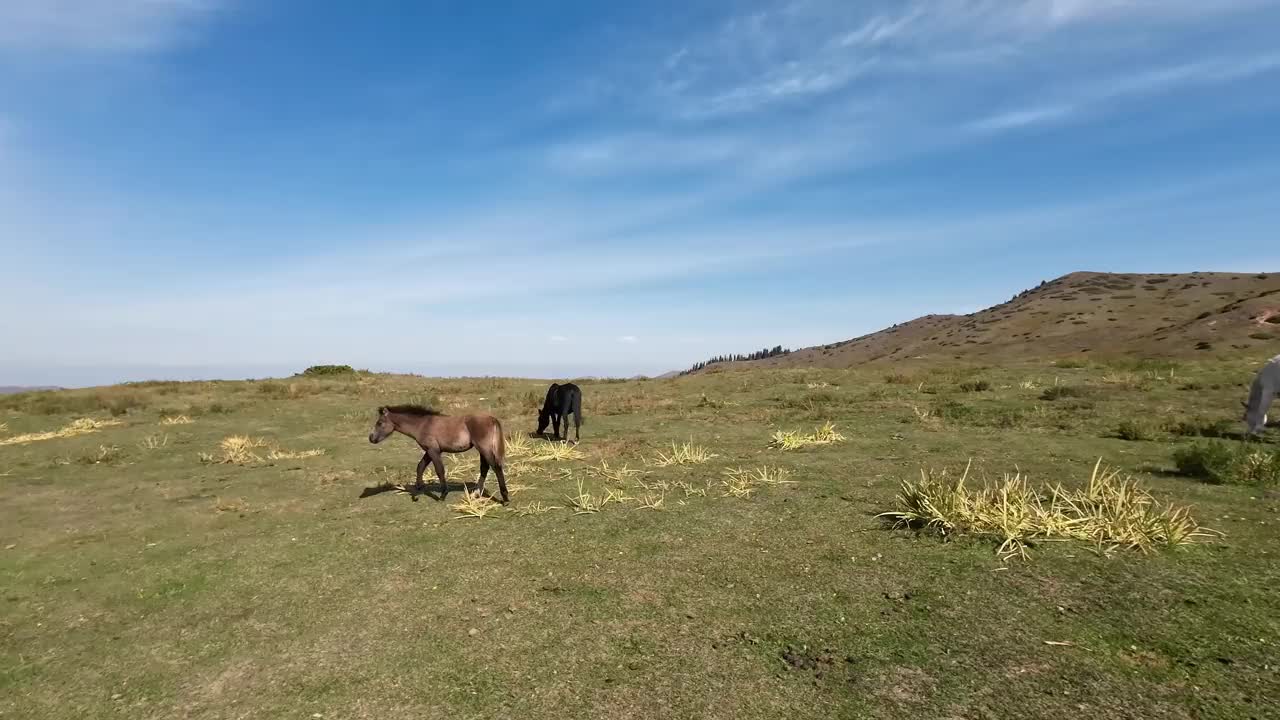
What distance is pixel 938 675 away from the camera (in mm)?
4301

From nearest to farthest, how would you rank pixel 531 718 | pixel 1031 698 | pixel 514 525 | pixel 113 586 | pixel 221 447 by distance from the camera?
pixel 1031 698 → pixel 531 718 → pixel 113 586 → pixel 514 525 → pixel 221 447

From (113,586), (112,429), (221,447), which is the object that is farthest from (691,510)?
(112,429)

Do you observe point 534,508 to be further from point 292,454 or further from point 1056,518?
point 292,454

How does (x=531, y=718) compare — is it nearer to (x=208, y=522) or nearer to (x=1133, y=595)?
(x=1133, y=595)

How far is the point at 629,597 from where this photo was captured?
6.00 m

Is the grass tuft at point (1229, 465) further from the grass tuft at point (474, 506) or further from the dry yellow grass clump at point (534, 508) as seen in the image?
the grass tuft at point (474, 506)

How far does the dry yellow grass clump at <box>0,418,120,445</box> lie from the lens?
1730 cm

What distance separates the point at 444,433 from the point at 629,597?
550cm

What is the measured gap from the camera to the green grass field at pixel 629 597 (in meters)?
4.32

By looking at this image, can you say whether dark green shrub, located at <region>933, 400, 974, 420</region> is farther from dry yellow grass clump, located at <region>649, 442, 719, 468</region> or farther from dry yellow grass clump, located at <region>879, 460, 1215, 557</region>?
dry yellow grass clump, located at <region>879, 460, 1215, 557</region>

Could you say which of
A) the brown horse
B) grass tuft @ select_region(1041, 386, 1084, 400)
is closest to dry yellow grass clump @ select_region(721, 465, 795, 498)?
the brown horse

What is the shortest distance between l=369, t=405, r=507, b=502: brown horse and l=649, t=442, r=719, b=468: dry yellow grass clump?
11.5ft

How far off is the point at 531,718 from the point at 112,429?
839 inches

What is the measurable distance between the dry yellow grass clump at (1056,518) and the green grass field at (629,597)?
9.3 inches
